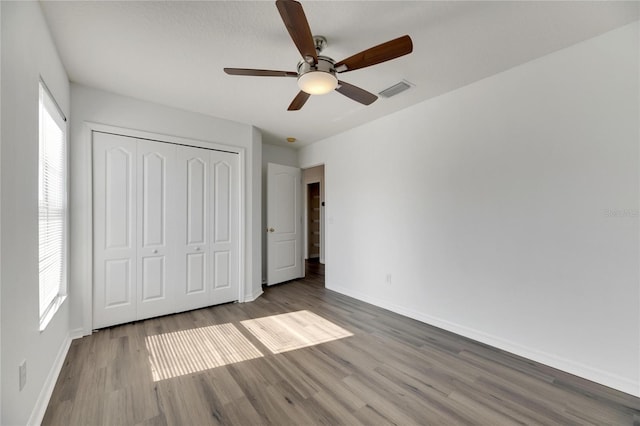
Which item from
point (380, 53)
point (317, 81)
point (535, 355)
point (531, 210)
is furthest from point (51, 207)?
point (535, 355)

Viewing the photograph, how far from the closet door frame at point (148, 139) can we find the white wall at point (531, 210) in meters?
2.00

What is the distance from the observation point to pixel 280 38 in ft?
6.55

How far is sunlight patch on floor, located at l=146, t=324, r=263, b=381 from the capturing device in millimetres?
2207

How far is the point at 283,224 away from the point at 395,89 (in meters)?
2.93

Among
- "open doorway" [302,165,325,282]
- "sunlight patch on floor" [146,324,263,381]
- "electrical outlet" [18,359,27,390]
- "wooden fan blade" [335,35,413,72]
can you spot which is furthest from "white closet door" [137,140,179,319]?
"open doorway" [302,165,325,282]

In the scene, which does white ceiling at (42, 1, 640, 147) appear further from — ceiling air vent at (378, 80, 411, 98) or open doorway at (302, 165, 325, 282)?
open doorway at (302, 165, 325, 282)

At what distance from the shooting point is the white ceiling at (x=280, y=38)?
68.4 inches

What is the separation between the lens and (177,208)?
10.9 feet

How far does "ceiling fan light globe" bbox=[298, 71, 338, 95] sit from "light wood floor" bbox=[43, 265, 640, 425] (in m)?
2.19

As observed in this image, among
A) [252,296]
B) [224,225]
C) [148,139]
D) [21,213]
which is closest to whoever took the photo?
[21,213]

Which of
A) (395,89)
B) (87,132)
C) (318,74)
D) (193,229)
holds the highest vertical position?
(395,89)

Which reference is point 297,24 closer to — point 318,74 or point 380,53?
point 318,74

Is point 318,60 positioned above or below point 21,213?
above

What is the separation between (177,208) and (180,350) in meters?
1.65
